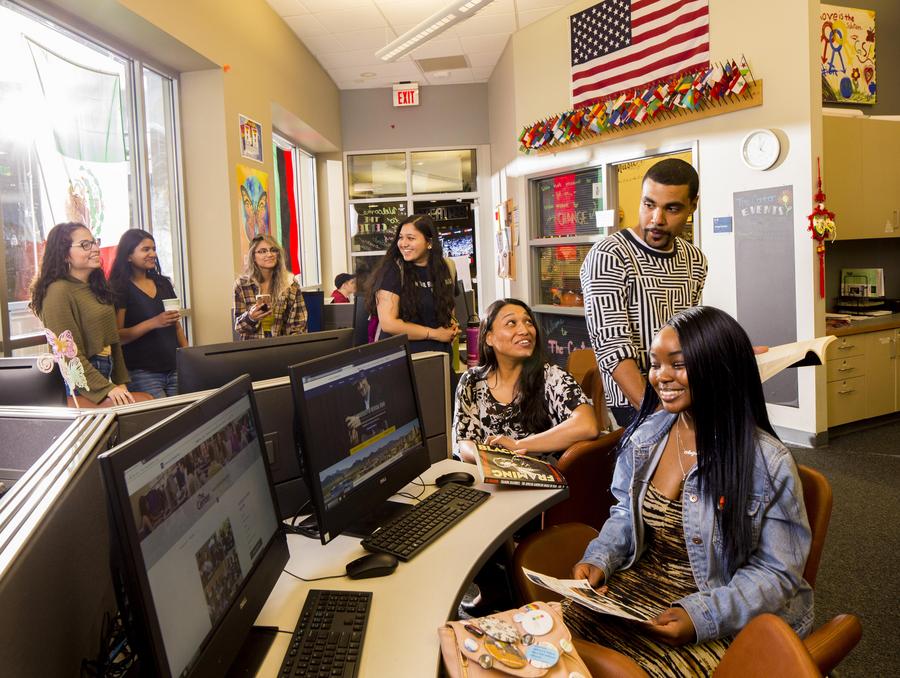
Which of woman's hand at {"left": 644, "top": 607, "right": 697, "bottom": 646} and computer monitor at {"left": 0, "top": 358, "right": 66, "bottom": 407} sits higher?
computer monitor at {"left": 0, "top": 358, "right": 66, "bottom": 407}

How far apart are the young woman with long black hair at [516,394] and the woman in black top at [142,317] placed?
1928 millimetres

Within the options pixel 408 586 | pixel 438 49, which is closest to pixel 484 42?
pixel 438 49

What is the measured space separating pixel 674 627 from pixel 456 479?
0.81m

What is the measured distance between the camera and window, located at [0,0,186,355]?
10.9 ft

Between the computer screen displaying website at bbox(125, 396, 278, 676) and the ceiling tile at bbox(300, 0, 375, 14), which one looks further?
the ceiling tile at bbox(300, 0, 375, 14)

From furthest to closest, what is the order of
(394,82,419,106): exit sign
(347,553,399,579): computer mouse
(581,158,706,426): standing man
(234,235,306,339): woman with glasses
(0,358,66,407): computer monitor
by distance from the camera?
1. (394,82,419,106): exit sign
2. (234,235,306,339): woman with glasses
3. (581,158,706,426): standing man
4. (0,358,66,407): computer monitor
5. (347,553,399,579): computer mouse

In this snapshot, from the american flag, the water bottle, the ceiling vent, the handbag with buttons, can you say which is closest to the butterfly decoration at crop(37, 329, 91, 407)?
the handbag with buttons

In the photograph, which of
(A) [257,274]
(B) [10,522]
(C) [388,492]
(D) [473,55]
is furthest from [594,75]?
(B) [10,522]

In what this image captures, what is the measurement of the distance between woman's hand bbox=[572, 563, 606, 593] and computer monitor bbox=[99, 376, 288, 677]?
2.13 feet

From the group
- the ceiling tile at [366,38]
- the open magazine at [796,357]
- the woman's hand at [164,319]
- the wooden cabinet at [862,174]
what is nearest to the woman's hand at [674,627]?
the open magazine at [796,357]

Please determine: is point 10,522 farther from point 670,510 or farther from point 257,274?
point 257,274

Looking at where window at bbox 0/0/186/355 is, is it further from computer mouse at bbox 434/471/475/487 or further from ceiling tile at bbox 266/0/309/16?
computer mouse at bbox 434/471/475/487

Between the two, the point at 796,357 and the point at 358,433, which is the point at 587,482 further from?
the point at 358,433

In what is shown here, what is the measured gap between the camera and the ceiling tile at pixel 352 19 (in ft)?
20.5
